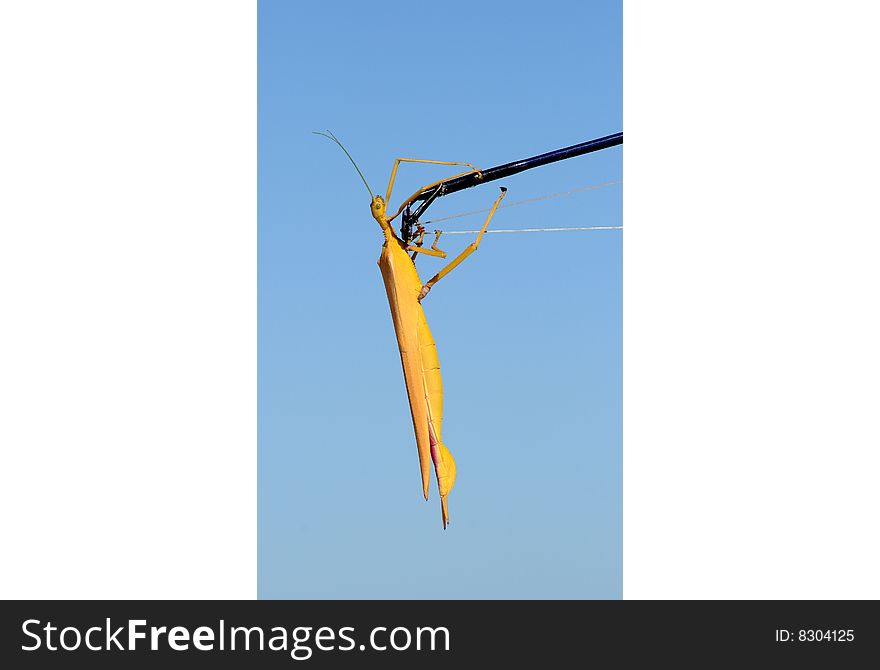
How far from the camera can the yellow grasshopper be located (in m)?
11.2

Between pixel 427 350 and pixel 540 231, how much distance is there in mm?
1338

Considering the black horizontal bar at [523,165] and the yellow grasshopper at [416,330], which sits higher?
the black horizontal bar at [523,165]

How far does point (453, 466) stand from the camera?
36.8ft

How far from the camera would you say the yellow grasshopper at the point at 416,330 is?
36.8 feet

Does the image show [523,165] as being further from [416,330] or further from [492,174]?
[416,330]

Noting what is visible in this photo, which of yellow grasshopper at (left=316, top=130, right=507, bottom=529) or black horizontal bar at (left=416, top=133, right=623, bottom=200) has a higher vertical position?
black horizontal bar at (left=416, top=133, right=623, bottom=200)

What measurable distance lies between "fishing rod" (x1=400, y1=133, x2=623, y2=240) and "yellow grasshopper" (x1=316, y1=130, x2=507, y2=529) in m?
0.05

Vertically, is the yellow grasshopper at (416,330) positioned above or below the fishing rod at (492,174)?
below

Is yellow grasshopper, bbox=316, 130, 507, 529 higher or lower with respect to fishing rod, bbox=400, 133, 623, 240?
lower

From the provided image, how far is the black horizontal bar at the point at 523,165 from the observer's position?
1115cm

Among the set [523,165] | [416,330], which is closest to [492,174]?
[523,165]

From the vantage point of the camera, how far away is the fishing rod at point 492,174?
36.6 ft
